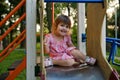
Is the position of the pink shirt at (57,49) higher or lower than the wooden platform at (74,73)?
higher

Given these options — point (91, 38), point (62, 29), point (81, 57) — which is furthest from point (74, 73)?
point (91, 38)

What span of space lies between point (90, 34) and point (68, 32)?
11.6 inches

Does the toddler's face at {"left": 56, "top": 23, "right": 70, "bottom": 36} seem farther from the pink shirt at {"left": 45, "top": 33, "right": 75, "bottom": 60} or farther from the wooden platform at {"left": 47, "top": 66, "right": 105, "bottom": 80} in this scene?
the wooden platform at {"left": 47, "top": 66, "right": 105, "bottom": 80}

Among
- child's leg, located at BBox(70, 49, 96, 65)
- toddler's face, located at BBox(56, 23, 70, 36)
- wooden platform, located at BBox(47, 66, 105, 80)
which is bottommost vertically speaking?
wooden platform, located at BBox(47, 66, 105, 80)

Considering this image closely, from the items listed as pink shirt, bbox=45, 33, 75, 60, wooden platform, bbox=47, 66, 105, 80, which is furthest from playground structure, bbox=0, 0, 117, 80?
pink shirt, bbox=45, 33, 75, 60

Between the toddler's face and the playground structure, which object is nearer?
the playground structure

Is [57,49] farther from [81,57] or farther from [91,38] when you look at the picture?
[91,38]

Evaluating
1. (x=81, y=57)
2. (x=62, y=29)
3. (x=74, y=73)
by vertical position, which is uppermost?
(x=62, y=29)

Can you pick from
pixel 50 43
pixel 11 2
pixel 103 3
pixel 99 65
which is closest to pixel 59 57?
pixel 50 43

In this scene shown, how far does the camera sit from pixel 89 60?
10.4 feet

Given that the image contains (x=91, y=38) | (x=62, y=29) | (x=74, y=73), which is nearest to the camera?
(x=74, y=73)

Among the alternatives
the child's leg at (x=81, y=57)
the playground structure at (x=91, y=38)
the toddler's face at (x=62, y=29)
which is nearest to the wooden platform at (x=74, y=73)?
the playground structure at (x=91, y=38)

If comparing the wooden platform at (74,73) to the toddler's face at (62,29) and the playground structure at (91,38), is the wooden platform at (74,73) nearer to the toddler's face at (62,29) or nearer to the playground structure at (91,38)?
the playground structure at (91,38)

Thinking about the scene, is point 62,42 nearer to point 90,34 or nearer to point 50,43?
point 50,43
